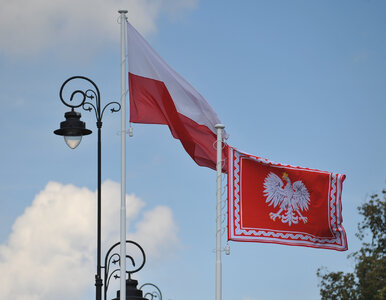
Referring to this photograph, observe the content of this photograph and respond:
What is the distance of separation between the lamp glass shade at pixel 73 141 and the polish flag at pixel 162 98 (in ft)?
6.68

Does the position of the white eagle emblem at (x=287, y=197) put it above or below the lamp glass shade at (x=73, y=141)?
below

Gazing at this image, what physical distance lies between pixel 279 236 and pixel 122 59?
415 cm

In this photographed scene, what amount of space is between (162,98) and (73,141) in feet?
7.50

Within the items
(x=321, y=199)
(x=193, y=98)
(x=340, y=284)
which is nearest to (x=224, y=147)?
(x=193, y=98)

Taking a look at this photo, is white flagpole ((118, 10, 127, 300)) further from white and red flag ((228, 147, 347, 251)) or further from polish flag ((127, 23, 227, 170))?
white and red flag ((228, 147, 347, 251))

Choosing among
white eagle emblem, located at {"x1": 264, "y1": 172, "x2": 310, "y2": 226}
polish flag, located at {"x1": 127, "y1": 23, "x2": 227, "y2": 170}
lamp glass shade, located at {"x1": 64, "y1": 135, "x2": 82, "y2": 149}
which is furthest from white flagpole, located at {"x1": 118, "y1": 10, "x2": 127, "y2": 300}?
white eagle emblem, located at {"x1": 264, "y1": 172, "x2": 310, "y2": 226}

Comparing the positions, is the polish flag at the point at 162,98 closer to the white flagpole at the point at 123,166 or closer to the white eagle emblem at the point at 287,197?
the white flagpole at the point at 123,166

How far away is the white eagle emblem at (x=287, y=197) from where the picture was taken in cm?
1488

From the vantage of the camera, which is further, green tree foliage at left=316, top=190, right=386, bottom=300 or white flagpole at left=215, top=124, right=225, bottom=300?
green tree foliage at left=316, top=190, right=386, bottom=300

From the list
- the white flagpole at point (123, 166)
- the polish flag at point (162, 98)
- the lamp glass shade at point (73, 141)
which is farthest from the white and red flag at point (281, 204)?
the lamp glass shade at point (73, 141)

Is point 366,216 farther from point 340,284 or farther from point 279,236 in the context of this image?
point 279,236

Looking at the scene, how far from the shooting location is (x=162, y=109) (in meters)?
14.5

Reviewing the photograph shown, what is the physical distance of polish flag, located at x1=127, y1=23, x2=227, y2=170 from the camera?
566 inches

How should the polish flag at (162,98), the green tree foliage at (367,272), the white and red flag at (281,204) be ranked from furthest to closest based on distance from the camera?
the green tree foliage at (367,272)
the white and red flag at (281,204)
the polish flag at (162,98)
